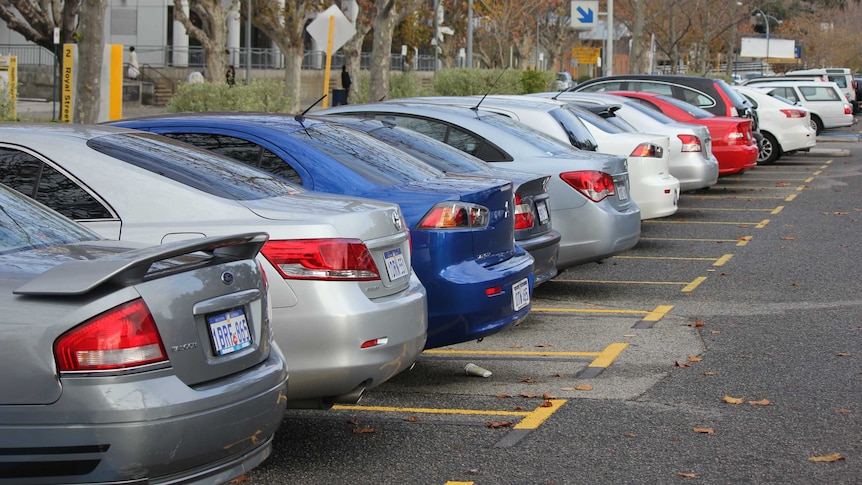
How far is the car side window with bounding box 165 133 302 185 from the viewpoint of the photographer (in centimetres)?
703

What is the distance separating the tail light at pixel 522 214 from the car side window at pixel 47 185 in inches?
134

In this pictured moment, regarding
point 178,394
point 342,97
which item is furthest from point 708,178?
point 342,97

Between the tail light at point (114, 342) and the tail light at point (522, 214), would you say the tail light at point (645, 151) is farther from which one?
the tail light at point (114, 342)

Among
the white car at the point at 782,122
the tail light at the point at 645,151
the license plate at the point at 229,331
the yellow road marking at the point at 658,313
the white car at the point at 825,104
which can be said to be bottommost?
the yellow road marking at the point at 658,313

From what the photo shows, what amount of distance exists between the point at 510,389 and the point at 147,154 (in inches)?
105

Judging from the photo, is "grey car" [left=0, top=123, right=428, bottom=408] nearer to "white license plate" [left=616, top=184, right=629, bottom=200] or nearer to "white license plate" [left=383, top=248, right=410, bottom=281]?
"white license plate" [left=383, top=248, right=410, bottom=281]

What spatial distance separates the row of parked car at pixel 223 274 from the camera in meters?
3.81

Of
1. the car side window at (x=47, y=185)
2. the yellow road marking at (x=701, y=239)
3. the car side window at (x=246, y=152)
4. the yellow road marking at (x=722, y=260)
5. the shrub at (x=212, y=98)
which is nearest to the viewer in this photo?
the car side window at (x=47, y=185)

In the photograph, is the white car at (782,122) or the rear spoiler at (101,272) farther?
the white car at (782,122)

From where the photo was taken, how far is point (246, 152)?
7160mm

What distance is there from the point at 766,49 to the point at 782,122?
68.3 metres

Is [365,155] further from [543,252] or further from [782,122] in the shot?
[782,122]

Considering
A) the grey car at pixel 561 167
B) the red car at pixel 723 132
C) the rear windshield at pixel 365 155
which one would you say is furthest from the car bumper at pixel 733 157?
the rear windshield at pixel 365 155

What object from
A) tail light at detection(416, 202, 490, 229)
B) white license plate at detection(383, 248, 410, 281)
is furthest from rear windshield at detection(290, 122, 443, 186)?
white license plate at detection(383, 248, 410, 281)
